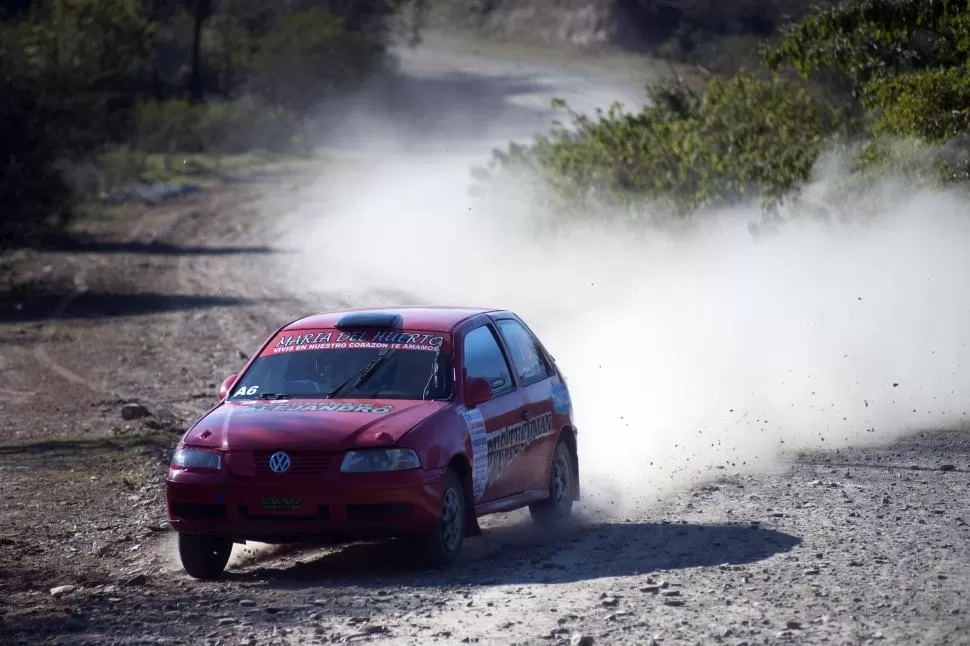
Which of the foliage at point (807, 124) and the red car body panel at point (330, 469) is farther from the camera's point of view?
the foliage at point (807, 124)

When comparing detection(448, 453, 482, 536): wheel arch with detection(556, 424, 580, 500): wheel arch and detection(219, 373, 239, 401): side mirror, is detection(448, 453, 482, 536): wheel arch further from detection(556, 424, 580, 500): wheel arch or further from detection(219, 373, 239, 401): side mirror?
detection(556, 424, 580, 500): wheel arch

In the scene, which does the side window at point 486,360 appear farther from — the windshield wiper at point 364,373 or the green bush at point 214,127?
the green bush at point 214,127

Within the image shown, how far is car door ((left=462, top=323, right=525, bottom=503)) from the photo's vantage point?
372 inches

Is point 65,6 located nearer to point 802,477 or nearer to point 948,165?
point 948,165

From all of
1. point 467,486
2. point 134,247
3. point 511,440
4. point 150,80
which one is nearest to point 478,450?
point 467,486

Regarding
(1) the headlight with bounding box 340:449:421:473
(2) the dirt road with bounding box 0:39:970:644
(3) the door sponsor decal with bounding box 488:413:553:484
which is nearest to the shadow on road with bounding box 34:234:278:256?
(2) the dirt road with bounding box 0:39:970:644

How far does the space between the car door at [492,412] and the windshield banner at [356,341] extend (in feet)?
0.83

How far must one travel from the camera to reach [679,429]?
14.0m

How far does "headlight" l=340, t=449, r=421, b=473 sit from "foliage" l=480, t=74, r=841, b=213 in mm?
13839

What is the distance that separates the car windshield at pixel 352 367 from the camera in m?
9.55

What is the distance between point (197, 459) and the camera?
890 centimetres

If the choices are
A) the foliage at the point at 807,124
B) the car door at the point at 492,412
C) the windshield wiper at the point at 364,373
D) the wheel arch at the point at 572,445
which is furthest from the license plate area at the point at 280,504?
the foliage at the point at 807,124

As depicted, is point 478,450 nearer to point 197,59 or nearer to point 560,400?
point 560,400

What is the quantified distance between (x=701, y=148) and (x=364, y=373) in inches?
676
